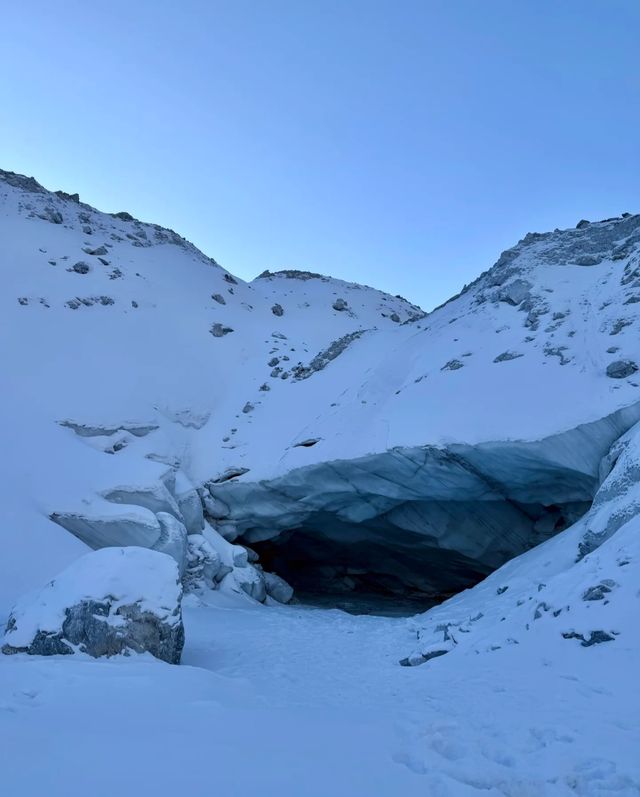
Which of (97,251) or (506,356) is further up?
(97,251)

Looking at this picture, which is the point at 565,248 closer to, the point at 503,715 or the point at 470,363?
the point at 470,363

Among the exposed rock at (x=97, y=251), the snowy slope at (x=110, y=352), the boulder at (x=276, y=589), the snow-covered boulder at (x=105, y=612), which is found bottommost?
the boulder at (x=276, y=589)

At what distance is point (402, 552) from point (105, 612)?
15330 millimetres

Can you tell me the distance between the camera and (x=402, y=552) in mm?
21594

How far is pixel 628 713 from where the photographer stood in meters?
5.13

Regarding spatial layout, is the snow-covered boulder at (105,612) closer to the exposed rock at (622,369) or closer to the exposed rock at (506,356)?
the exposed rock at (622,369)

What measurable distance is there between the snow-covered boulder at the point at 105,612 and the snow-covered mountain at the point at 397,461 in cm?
137

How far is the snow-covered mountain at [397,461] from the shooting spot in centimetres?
743

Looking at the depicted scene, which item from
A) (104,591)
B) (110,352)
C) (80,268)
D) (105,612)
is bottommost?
(105,612)

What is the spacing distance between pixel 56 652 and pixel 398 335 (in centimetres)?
2012

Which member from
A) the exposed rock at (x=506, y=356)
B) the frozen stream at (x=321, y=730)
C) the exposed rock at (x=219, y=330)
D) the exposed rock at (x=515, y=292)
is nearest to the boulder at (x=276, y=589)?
the exposed rock at (x=506, y=356)

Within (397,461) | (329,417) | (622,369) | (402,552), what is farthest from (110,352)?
(622,369)

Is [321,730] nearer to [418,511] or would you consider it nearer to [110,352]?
[418,511]

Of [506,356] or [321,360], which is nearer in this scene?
[506,356]
